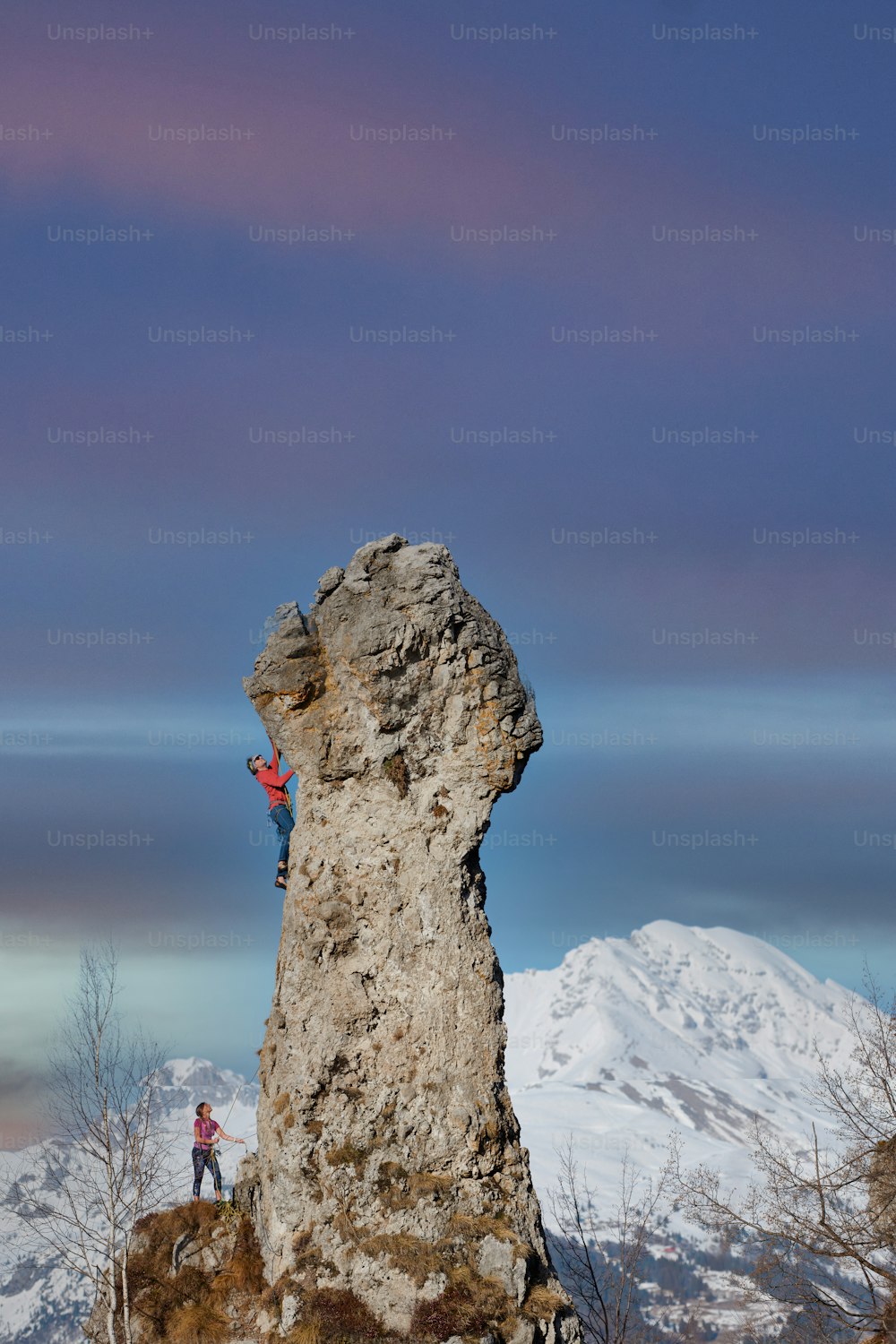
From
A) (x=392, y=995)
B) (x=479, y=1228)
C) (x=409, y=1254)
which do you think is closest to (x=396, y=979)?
(x=392, y=995)

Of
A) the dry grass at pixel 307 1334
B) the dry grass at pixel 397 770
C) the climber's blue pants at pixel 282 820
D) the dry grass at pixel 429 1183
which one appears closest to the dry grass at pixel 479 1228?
the dry grass at pixel 429 1183

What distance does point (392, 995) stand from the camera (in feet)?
60.9

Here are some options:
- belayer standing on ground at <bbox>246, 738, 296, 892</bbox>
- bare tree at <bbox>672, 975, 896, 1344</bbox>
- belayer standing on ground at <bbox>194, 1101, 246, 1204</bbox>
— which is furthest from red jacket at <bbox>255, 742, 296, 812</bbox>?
bare tree at <bbox>672, 975, 896, 1344</bbox>

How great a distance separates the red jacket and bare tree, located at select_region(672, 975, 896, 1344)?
46.1 ft

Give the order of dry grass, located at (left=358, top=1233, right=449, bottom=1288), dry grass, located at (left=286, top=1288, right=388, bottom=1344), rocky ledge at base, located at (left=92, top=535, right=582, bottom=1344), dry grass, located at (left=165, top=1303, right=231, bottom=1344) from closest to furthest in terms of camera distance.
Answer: dry grass, located at (left=286, top=1288, right=388, bottom=1344) → dry grass, located at (left=358, top=1233, right=449, bottom=1288) → rocky ledge at base, located at (left=92, top=535, right=582, bottom=1344) → dry grass, located at (left=165, top=1303, right=231, bottom=1344)

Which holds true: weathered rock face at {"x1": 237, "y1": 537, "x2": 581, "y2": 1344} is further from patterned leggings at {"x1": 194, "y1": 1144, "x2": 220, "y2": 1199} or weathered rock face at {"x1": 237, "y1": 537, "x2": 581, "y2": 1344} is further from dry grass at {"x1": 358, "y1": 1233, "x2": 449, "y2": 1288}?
patterned leggings at {"x1": 194, "y1": 1144, "x2": 220, "y2": 1199}

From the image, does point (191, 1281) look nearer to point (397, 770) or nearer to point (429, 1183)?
point (429, 1183)

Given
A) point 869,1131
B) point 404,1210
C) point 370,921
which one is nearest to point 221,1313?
point 404,1210

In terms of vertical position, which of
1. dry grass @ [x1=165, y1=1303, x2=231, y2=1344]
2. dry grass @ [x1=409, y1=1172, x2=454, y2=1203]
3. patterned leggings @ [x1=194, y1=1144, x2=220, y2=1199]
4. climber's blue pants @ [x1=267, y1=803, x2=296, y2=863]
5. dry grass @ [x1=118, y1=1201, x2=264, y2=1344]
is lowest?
dry grass @ [x1=165, y1=1303, x2=231, y2=1344]

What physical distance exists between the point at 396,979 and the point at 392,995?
224 mm

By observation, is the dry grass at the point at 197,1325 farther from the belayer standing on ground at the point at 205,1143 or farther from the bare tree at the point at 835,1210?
the bare tree at the point at 835,1210

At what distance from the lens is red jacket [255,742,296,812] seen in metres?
21.1

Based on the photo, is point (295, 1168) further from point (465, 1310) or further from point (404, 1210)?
point (465, 1310)

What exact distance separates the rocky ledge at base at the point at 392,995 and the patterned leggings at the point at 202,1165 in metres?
1.98
